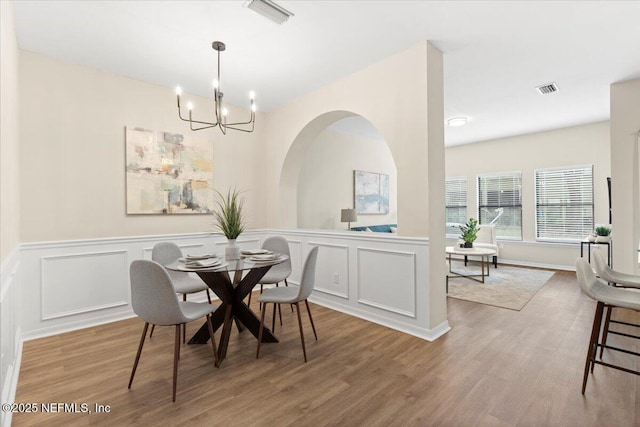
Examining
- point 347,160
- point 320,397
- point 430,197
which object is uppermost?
point 347,160

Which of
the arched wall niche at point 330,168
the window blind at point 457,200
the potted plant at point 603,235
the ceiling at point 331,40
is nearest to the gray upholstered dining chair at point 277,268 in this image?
the arched wall niche at point 330,168

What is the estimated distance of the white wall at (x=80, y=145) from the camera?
9.76 feet

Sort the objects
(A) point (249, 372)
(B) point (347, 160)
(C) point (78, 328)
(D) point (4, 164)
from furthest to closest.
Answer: (B) point (347, 160) < (C) point (78, 328) < (A) point (249, 372) < (D) point (4, 164)

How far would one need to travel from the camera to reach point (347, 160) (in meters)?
6.35

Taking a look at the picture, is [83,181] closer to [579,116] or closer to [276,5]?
[276,5]

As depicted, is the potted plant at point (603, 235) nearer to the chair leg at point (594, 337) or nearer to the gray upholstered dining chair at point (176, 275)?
the chair leg at point (594, 337)

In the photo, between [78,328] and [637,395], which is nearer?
[637,395]

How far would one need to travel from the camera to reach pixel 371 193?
6.89 metres

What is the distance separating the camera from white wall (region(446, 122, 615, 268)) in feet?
18.5

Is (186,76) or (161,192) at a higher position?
(186,76)

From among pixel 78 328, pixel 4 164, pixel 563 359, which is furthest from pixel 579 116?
pixel 78 328

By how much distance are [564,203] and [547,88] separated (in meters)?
3.10

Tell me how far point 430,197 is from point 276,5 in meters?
2.05

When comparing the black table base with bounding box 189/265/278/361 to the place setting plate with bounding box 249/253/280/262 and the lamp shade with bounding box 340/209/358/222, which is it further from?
the lamp shade with bounding box 340/209/358/222
